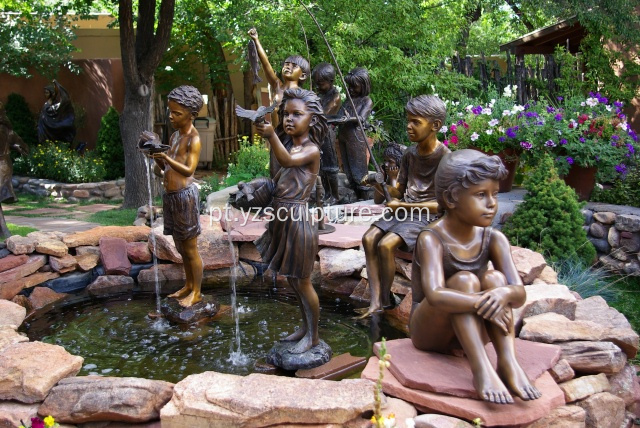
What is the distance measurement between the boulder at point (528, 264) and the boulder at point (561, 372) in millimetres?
1345

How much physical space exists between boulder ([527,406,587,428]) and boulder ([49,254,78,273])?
4440 mm

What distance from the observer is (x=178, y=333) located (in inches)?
177

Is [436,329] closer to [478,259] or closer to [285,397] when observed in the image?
[478,259]

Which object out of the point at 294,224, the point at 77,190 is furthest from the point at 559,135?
the point at 77,190

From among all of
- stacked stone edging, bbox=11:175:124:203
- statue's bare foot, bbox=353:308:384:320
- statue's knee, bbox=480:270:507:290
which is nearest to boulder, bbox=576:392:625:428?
statue's knee, bbox=480:270:507:290

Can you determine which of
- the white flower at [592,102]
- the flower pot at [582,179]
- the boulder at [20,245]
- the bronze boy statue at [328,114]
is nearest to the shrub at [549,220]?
the flower pot at [582,179]

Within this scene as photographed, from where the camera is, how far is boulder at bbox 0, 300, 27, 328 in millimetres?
4219

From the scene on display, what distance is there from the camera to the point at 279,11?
10.2 meters

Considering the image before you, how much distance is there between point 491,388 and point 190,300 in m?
2.84

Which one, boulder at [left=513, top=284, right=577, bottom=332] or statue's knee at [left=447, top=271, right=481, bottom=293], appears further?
boulder at [left=513, top=284, right=577, bottom=332]

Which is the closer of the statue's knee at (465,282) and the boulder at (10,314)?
the statue's knee at (465,282)

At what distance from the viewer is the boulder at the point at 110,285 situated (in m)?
5.62

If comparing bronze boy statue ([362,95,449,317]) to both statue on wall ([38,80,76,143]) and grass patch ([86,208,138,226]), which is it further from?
statue on wall ([38,80,76,143])

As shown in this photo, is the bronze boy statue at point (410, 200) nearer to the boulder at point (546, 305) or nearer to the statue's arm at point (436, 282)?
the boulder at point (546, 305)
